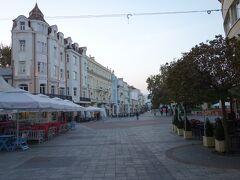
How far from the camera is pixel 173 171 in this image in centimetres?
1008

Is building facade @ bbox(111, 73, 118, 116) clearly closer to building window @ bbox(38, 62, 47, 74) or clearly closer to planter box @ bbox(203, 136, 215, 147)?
building window @ bbox(38, 62, 47, 74)

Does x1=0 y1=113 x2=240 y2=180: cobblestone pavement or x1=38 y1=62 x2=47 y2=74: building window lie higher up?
x1=38 y1=62 x2=47 y2=74: building window

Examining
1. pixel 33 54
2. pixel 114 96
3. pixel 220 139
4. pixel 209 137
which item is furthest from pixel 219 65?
pixel 114 96

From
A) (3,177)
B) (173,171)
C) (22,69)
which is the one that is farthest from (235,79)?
(22,69)

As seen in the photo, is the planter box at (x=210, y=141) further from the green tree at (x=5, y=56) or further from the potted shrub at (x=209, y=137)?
the green tree at (x=5, y=56)

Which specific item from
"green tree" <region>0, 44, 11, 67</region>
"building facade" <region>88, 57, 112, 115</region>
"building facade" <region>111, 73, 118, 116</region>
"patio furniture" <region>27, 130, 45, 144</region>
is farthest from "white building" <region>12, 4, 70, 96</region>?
"building facade" <region>111, 73, 118, 116</region>

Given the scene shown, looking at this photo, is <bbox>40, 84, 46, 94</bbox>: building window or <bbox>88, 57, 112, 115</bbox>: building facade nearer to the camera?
<bbox>40, 84, 46, 94</bbox>: building window

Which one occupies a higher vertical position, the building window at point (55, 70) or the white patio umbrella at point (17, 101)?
the building window at point (55, 70)

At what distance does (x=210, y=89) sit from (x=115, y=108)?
318 ft

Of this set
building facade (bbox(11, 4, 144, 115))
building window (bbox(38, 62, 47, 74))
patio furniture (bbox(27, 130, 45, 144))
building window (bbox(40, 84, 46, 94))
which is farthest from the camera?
building window (bbox(40, 84, 46, 94))

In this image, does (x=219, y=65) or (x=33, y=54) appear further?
(x=33, y=54)

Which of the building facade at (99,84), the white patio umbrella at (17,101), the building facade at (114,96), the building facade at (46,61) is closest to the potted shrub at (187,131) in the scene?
the white patio umbrella at (17,101)

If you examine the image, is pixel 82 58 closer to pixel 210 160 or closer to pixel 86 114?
pixel 86 114

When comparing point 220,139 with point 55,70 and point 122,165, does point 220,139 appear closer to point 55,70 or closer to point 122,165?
point 122,165
